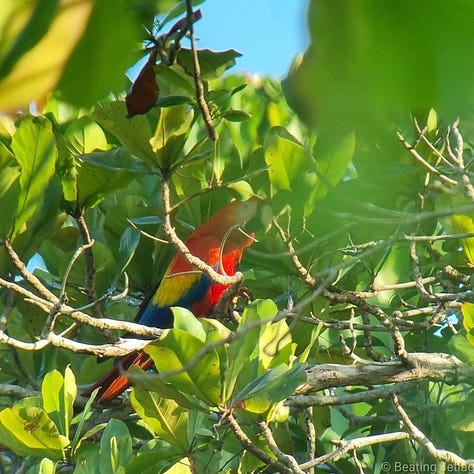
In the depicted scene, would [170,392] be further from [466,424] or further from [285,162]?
[466,424]

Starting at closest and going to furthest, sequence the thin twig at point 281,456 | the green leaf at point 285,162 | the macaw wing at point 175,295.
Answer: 1. the thin twig at point 281,456
2. the green leaf at point 285,162
3. the macaw wing at point 175,295

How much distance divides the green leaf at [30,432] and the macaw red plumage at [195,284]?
1.57ft

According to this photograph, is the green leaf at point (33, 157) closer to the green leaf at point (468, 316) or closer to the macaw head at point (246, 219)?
the macaw head at point (246, 219)

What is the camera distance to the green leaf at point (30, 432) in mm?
1788

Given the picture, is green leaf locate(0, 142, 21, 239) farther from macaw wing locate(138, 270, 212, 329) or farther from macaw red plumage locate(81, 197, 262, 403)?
macaw wing locate(138, 270, 212, 329)

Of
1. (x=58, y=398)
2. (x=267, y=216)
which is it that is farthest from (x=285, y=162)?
(x=58, y=398)

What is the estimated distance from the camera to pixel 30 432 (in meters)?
1.81

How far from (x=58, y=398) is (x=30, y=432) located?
9cm

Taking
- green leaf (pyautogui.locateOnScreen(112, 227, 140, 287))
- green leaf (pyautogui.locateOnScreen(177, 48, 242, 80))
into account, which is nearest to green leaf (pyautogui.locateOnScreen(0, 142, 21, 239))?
green leaf (pyautogui.locateOnScreen(112, 227, 140, 287))

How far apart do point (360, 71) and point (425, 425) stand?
2.30 m

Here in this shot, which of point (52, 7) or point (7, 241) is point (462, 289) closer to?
point (7, 241)

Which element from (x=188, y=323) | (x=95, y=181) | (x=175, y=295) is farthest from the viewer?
(x=175, y=295)

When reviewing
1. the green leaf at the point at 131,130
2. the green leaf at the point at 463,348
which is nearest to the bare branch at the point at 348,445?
the green leaf at the point at 463,348

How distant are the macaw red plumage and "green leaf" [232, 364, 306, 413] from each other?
0.53 m
